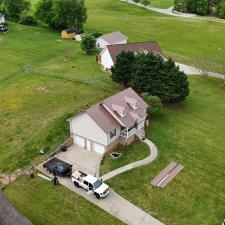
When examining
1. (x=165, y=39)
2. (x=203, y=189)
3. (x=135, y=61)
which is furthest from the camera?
(x=165, y=39)

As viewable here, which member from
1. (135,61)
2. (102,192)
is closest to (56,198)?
(102,192)

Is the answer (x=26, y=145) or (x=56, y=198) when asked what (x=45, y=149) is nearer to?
(x=26, y=145)

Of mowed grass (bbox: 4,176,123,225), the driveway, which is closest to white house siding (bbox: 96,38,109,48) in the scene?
the driveway

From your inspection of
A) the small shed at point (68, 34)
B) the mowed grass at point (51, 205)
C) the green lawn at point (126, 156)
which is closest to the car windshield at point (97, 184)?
the mowed grass at point (51, 205)

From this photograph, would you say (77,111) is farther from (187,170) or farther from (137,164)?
(187,170)

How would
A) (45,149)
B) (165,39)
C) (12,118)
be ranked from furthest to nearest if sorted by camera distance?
(165,39) < (12,118) < (45,149)

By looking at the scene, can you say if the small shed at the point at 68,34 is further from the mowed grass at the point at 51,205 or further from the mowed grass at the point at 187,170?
the mowed grass at the point at 51,205

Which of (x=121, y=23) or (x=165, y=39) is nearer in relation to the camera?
(x=165, y=39)

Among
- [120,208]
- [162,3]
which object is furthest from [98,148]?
[162,3]
